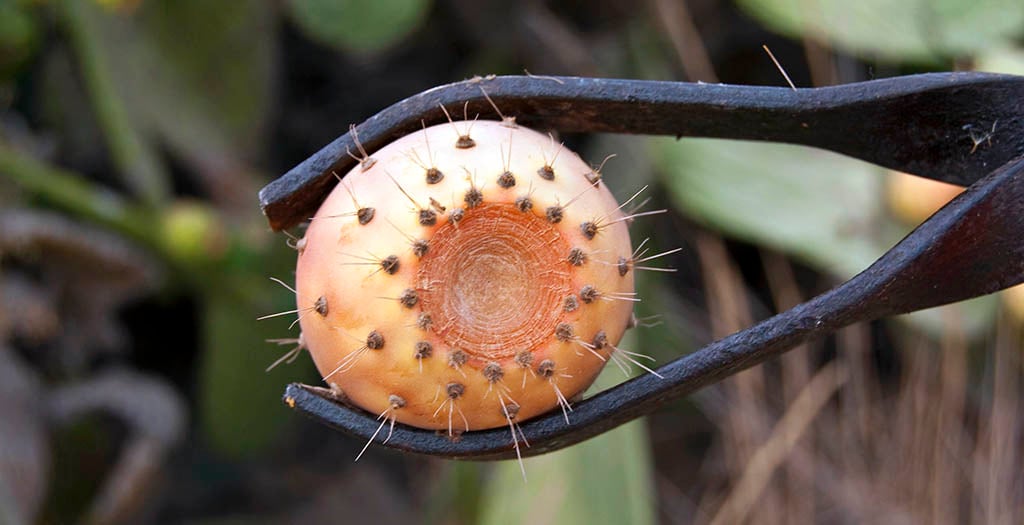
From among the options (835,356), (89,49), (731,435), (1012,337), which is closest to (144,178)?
(89,49)

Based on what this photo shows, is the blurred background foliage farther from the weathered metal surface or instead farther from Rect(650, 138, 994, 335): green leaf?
the weathered metal surface

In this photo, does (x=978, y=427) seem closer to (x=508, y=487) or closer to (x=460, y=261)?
(x=508, y=487)

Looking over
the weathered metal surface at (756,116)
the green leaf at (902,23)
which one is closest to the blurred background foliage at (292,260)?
the green leaf at (902,23)

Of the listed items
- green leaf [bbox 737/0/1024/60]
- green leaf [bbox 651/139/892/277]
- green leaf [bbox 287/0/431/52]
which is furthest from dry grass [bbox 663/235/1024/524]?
green leaf [bbox 287/0/431/52]

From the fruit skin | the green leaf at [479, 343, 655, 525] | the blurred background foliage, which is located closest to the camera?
the fruit skin

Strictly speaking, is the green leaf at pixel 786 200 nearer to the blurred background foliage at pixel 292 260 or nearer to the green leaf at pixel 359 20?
the blurred background foliage at pixel 292 260

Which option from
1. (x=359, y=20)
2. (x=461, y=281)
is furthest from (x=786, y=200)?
(x=461, y=281)
